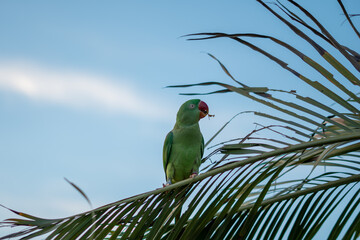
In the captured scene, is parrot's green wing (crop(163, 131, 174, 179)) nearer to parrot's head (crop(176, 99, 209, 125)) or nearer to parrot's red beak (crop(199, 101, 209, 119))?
parrot's head (crop(176, 99, 209, 125))

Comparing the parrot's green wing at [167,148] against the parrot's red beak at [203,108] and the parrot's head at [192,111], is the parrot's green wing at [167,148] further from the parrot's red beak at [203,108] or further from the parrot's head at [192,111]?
the parrot's red beak at [203,108]

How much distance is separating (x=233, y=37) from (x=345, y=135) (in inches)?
27.0

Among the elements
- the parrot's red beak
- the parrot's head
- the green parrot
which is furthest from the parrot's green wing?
the parrot's red beak

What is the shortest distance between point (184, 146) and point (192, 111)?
0.38 meters

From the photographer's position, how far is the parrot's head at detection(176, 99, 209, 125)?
143 inches

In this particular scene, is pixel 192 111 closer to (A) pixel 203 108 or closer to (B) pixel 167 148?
(A) pixel 203 108

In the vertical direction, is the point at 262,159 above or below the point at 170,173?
below

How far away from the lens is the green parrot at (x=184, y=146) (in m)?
3.44

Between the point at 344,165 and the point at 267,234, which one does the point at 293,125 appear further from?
the point at 344,165

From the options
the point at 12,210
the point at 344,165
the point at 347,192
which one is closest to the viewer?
the point at 12,210

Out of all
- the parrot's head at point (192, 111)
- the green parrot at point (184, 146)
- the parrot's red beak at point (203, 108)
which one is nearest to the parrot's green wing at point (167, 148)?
the green parrot at point (184, 146)

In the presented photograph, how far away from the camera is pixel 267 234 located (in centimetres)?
199

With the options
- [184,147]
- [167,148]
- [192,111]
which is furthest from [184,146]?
[192,111]


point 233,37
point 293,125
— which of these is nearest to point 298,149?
point 293,125
